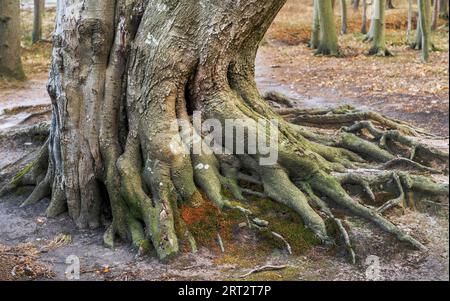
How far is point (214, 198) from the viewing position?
6219mm

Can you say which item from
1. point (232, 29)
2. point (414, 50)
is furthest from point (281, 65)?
point (232, 29)

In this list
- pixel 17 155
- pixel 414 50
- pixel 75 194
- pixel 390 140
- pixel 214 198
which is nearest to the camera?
pixel 214 198

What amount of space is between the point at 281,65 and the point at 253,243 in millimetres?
15240

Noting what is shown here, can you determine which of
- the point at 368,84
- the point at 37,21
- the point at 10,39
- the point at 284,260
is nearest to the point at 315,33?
the point at 368,84

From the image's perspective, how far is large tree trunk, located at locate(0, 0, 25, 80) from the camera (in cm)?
1659

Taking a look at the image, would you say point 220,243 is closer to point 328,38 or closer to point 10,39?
point 10,39

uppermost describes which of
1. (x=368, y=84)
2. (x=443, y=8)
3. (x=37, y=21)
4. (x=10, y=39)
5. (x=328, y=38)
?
(x=443, y=8)

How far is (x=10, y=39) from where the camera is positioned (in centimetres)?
1683

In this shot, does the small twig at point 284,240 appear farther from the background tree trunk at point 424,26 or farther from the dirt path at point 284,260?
the background tree trunk at point 424,26

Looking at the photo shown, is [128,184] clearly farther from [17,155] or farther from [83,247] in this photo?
[17,155]

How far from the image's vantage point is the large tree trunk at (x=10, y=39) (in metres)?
16.6

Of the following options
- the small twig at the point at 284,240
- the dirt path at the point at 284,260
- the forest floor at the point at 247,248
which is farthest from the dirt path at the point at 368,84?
the small twig at the point at 284,240

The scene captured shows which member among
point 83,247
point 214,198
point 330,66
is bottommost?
point 83,247

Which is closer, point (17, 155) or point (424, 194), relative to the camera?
point (424, 194)
